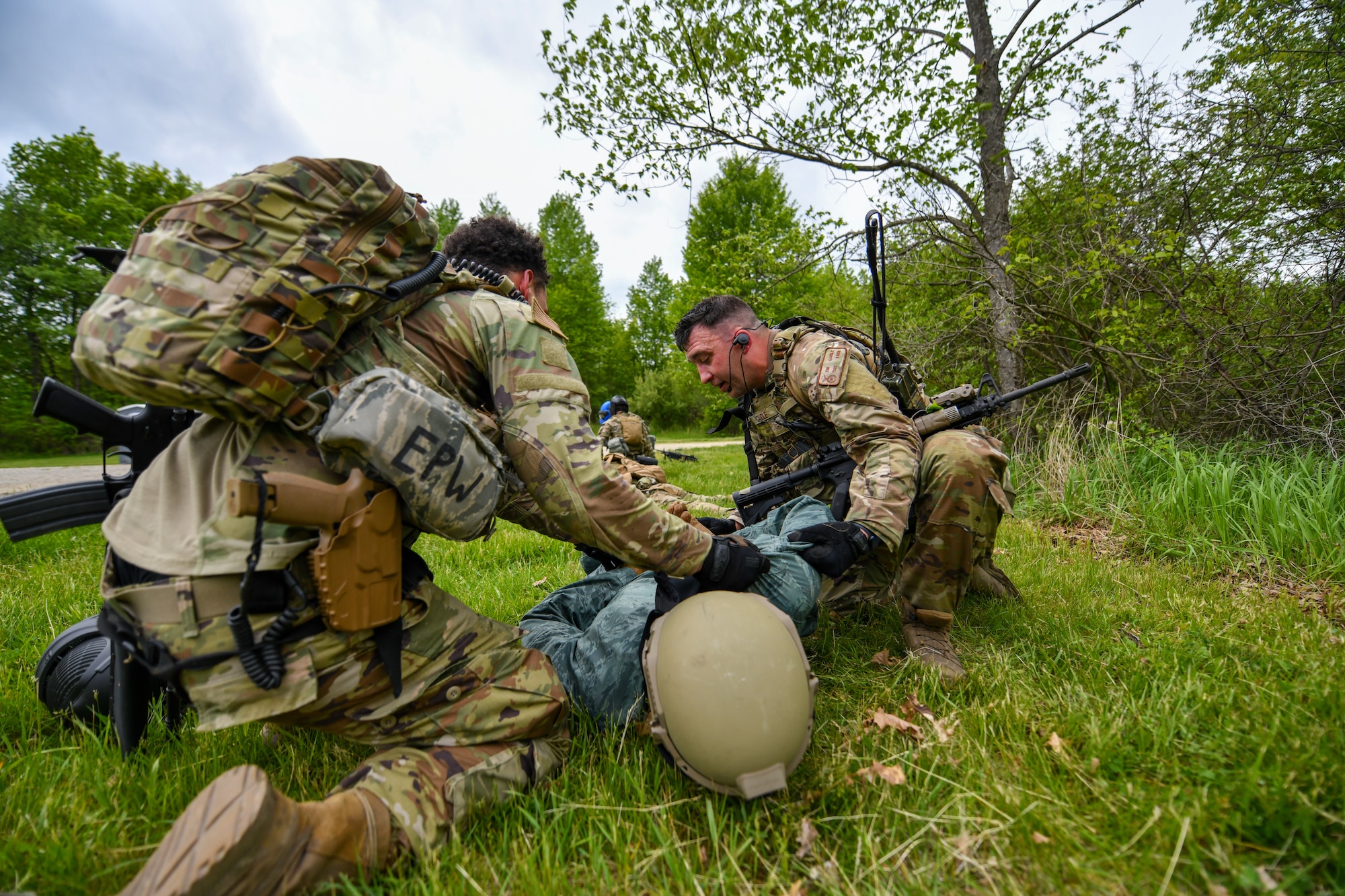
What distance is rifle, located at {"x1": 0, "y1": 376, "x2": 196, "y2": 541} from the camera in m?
1.91

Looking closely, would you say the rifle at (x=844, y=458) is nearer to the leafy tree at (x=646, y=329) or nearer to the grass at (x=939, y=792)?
the grass at (x=939, y=792)

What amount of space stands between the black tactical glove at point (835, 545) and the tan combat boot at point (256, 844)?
1779 millimetres

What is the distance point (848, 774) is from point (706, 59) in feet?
26.4

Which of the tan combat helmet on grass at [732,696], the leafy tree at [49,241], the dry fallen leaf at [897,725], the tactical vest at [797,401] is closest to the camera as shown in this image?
the tan combat helmet on grass at [732,696]

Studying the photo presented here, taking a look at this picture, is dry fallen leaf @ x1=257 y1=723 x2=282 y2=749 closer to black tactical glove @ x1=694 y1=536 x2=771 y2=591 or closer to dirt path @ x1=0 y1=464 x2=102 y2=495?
black tactical glove @ x1=694 y1=536 x2=771 y2=591

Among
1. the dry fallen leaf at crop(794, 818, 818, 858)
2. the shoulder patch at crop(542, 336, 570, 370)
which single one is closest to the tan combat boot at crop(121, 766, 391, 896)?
the dry fallen leaf at crop(794, 818, 818, 858)

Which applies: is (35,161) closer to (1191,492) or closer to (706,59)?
(706,59)

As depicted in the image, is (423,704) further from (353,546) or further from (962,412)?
(962,412)

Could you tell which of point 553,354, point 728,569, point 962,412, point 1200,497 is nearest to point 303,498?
point 553,354

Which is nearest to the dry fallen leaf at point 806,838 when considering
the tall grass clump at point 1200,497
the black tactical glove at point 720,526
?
the black tactical glove at point 720,526

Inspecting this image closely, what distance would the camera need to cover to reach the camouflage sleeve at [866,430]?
2658 mm

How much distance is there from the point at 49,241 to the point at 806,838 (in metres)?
32.8

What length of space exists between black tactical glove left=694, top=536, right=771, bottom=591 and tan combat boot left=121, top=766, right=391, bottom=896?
1226 mm

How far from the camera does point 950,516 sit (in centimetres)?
279
